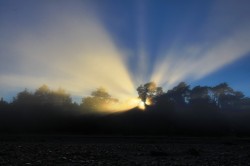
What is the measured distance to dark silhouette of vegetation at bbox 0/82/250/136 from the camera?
266 ft

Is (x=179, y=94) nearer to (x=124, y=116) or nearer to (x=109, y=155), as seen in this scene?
(x=124, y=116)

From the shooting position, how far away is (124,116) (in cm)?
9012

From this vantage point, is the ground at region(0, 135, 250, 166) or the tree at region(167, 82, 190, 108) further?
the tree at region(167, 82, 190, 108)

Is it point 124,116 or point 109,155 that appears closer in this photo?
point 109,155

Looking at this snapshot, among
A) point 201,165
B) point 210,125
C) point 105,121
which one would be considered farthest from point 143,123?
point 201,165

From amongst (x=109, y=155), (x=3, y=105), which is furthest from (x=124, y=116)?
(x=109, y=155)

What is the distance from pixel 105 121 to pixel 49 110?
1318 cm

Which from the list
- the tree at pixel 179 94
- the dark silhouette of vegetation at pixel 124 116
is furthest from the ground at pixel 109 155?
the tree at pixel 179 94

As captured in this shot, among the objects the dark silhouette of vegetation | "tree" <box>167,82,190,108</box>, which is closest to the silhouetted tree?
the dark silhouette of vegetation

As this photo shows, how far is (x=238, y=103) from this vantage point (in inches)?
4397

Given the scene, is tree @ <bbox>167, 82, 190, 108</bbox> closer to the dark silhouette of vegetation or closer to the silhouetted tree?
the dark silhouette of vegetation

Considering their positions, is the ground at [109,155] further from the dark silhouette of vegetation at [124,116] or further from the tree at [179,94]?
the tree at [179,94]

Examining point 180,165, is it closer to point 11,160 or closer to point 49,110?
point 11,160

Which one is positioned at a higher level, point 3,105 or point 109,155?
point 3,105
